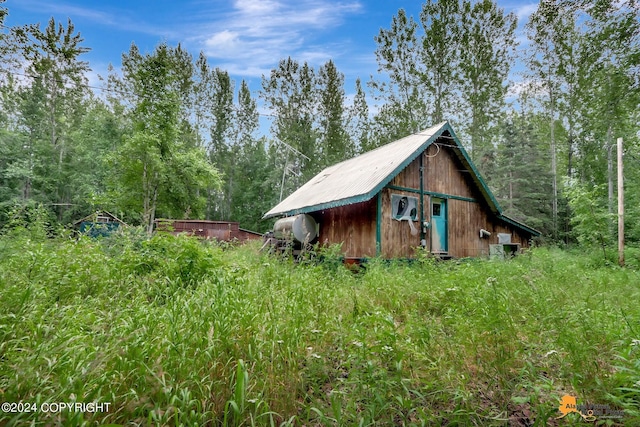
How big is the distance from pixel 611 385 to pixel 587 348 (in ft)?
1.27

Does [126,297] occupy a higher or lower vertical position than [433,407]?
higher

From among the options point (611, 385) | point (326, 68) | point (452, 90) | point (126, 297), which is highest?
point (326, 68)

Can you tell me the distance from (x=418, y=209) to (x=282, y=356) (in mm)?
8049

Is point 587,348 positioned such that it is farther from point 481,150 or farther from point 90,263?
point 481,150

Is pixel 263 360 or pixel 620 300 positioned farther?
pixel 620 300

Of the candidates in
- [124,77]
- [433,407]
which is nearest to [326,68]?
[124,77]

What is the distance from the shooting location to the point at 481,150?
2006cm

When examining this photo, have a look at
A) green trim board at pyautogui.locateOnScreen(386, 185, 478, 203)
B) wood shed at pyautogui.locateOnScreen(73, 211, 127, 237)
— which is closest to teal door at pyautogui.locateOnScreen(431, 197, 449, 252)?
green trim board at pyautogui.locateOnScreen(386, 185, 478, 203)

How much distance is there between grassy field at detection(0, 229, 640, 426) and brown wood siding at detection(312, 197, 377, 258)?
14.9ft

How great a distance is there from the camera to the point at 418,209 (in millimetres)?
9586

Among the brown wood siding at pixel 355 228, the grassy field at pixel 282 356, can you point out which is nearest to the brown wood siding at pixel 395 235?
the brown wood siding at pixel 355 228

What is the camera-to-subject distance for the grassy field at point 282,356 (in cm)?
196

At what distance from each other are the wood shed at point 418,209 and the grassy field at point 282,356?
15.1 ft

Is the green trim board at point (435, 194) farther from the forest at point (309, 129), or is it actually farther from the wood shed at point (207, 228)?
the wood shed at point (207, 228)
